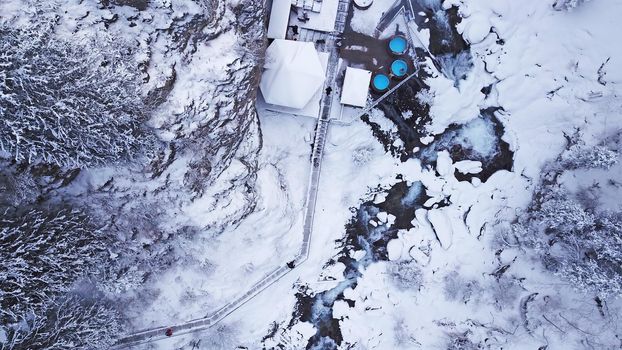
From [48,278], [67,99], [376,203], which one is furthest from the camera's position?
[376,203]

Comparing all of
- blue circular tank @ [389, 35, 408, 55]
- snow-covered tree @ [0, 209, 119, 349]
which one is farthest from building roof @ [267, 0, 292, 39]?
snow-covered tree @ [0, 209, 119, 349]

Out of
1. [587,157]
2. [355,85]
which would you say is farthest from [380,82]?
[587,157]

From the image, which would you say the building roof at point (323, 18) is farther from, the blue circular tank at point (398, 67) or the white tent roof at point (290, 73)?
the blue circular tank at point (398, 67)

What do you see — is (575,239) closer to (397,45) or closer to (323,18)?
(397,45)

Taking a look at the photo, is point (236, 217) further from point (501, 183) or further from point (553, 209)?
point (553, 209)

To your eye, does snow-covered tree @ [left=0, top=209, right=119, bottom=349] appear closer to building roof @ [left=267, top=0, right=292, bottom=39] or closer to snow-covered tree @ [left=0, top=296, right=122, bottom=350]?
snow-covered tree @ [left=0, top=296, right=122, bottom=350]

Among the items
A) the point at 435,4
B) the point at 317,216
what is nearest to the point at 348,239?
the point at 317,216

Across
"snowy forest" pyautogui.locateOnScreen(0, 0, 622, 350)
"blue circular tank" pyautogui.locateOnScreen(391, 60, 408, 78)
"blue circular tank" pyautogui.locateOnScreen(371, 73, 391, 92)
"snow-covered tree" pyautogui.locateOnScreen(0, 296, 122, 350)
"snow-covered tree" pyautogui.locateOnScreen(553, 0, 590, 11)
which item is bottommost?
"snow-covered tree" pyautogui.locateOnScreen(0, 296, 122, 350)
